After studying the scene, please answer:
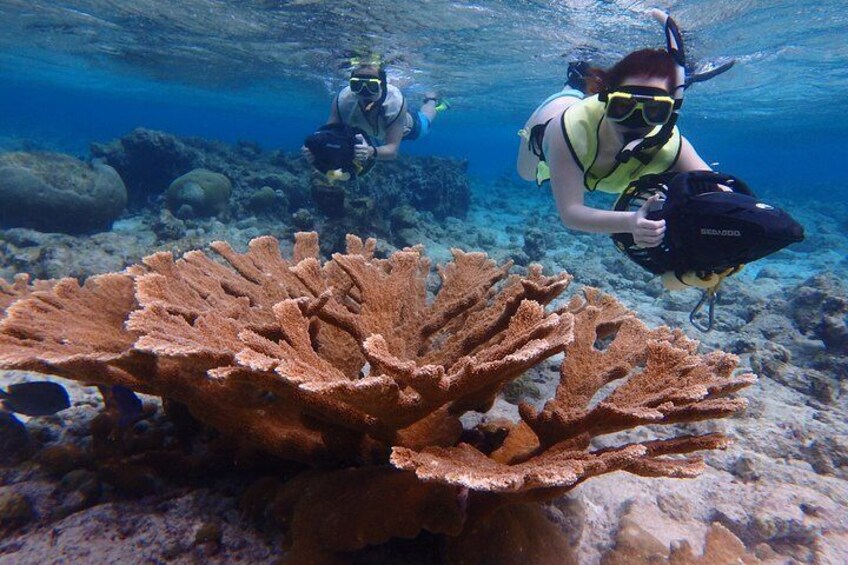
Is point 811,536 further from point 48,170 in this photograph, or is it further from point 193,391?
point 48,170

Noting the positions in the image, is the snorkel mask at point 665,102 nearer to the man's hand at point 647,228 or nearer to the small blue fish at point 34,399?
the man's hand at point 647,228

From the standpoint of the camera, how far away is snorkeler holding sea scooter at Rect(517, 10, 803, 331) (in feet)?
9.12

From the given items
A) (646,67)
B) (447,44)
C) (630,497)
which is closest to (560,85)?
(447,44)

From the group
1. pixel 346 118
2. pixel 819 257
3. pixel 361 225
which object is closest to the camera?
pixel 346 118

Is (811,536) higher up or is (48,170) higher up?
(811,536)

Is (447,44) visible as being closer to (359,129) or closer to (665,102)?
(359,129)

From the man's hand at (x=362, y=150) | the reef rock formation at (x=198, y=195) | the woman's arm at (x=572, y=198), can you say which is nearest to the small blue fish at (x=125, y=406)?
the woman's arm at (x=572, y=198)

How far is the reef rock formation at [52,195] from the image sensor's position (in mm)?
10477

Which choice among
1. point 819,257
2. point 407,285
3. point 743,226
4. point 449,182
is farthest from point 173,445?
point 819,257

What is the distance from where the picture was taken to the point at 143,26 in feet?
64.8

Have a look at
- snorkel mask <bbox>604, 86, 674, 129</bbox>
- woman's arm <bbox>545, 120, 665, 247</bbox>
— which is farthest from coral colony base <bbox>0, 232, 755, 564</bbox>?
snorkel mask <bbox>604, 86, 674, 129</bbox>

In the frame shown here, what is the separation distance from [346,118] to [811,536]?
8918mm

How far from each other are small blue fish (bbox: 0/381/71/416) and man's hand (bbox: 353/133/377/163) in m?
4.84

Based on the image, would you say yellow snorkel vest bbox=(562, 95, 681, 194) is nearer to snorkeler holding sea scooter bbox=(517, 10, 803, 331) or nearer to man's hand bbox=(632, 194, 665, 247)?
snorkeler holding sea scooter bbox=(517, 10, 803, 331)
